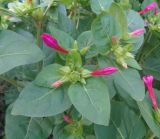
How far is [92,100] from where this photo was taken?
2.85 feet

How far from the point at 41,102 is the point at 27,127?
0.29 meters

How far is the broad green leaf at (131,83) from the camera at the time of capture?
2.92ft

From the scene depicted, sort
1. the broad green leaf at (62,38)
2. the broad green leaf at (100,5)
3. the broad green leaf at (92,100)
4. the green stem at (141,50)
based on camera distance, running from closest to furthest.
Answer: the broad green leaf at (92,100) → the broad green leaf at (62,38) → the broad green leaf at (100,5) → the green stem at (141,50)

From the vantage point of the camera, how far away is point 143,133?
1.09 meters

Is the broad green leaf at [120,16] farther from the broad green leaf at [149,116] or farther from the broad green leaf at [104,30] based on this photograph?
the broad green leaf at [149,116]

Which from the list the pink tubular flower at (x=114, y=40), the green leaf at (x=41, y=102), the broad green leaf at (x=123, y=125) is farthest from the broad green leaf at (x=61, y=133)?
the pink tubular flower at (x=114, y=40)

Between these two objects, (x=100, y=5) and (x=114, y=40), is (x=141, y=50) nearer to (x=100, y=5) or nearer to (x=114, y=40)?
(x=100, y=5)

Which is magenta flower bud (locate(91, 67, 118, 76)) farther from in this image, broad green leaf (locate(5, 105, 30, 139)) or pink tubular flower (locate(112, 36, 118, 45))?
broad green leaf (locate(5, 105, 30, 139))

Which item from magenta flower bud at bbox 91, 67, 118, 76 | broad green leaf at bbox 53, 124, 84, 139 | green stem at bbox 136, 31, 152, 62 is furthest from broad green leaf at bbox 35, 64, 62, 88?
green stem at bbox 136, 31, 152, 62

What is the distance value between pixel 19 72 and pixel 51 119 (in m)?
0.20

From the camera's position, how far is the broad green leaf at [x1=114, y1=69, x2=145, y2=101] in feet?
2.92

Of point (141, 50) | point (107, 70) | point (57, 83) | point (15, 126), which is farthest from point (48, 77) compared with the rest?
point (141, 50)

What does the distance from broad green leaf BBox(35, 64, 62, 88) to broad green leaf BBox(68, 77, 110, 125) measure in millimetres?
50

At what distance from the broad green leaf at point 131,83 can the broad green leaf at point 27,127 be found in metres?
0.35
